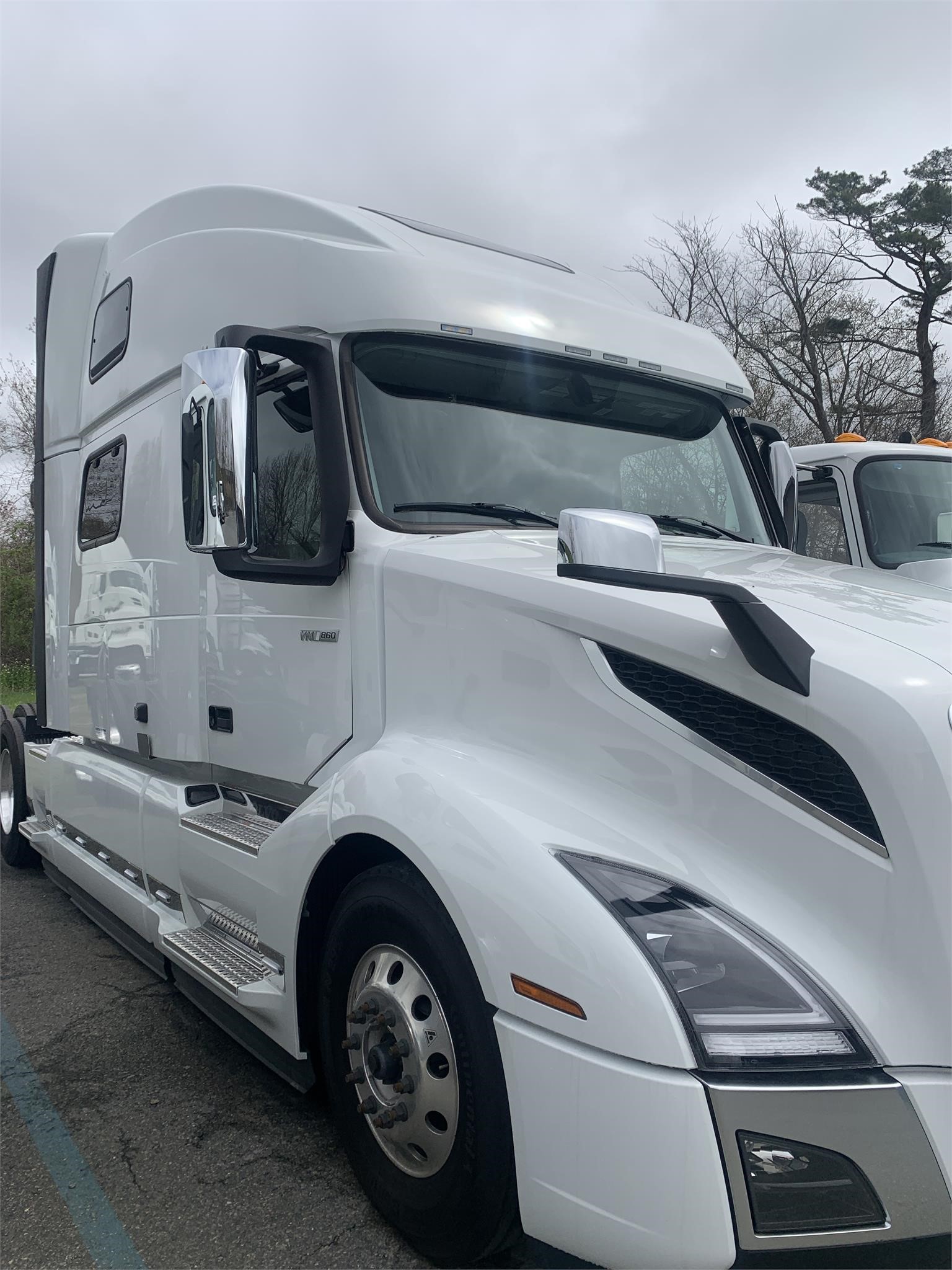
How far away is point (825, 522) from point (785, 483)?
2500mm

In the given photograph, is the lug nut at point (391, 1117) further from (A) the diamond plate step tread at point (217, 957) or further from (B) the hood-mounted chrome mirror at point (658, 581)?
(B) the hood-mounted chrome mirror at point (658, 581)

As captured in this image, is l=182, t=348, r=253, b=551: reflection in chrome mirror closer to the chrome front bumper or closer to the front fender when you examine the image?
the front fender

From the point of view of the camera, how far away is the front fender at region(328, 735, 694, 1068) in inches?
77.8

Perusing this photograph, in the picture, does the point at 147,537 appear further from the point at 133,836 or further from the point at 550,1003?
the point at 550,1003

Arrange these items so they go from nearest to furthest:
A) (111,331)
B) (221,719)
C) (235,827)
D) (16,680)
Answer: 1. (235,827)
2. (221,719)
3. (111,331)
4. (16,680)

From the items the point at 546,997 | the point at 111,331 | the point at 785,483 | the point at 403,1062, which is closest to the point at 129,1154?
the point at 403,1062

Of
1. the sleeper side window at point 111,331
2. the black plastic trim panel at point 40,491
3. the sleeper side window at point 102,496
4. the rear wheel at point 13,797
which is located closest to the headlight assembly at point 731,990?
the sleeper side window at point 102,496

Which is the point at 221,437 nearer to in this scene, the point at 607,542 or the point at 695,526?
the point at 607,542

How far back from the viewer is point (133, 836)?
4.55m

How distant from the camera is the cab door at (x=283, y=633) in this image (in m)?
3.22

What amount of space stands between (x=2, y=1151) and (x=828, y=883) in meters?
2.86

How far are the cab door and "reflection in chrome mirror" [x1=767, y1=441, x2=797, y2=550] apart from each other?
1.89m

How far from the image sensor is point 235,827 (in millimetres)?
3734

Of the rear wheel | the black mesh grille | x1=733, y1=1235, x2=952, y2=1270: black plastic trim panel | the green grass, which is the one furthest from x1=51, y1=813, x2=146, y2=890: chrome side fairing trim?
the green grass
